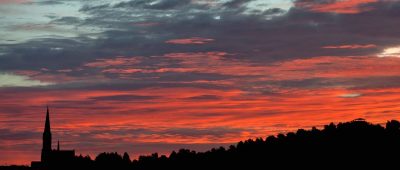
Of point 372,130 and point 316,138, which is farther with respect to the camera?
point 316,138

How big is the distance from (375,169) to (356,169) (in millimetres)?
4854

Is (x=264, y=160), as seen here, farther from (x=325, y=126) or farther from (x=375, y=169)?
(x=375, y=169)

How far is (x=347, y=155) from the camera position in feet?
543

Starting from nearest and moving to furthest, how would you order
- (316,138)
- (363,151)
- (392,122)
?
(363,151)
(392,122)
(316,138)

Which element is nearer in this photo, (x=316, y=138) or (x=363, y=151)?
(x=363, y=151)

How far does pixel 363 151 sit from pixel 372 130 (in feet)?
30.3

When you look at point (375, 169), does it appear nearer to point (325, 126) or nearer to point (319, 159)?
point (319, 159)

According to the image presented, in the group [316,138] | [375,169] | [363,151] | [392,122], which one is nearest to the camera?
[375,169]

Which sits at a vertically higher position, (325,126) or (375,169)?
(325,126)

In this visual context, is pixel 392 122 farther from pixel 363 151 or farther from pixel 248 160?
pixel 248 160

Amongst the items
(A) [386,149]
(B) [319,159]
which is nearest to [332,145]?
(B) [319,159]

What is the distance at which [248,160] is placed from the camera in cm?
19588

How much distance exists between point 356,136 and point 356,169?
18.3 meters

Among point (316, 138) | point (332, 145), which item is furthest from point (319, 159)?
point (316, 138)
